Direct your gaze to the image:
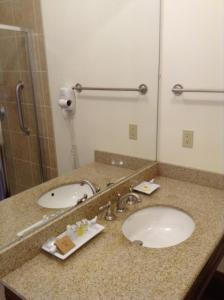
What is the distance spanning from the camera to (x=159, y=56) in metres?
1.61

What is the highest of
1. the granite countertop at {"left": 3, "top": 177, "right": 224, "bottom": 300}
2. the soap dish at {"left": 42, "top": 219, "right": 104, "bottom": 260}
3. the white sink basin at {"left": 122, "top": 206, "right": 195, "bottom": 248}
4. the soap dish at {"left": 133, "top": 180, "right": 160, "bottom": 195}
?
the soap dish at {"left": 42, "top": 219, "right": 104, "bottom": 260}

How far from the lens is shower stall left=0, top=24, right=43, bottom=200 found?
3.15ft

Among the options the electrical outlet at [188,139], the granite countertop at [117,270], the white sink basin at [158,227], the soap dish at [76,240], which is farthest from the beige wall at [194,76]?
the soap dish at [76,240]

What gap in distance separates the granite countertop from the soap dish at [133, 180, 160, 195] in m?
0.35

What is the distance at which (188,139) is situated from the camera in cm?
162

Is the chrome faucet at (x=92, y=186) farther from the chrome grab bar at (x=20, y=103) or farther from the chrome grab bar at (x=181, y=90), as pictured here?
the chrome grab bar at (x=181, y=90)

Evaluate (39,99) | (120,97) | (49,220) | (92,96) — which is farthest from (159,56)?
(49,220)

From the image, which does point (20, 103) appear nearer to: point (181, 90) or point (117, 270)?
point (117, 270)

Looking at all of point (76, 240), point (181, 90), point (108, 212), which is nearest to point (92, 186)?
point (108, 212)

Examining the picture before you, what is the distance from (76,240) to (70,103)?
0.61m

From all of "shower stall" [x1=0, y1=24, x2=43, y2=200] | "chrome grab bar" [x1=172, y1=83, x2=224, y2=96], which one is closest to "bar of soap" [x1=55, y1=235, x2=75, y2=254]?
"shower stall" [x1=0, y1=24, x2=43, y2=200]

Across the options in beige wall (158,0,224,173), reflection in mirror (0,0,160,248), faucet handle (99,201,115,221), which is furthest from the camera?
beige wall (158,0,224,173)

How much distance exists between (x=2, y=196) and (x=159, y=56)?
1.14m

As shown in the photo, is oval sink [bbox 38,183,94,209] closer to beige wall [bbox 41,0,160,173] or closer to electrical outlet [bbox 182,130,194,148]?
beige wall [bbox 41,0,160,173]
